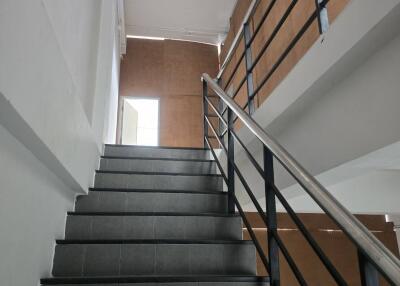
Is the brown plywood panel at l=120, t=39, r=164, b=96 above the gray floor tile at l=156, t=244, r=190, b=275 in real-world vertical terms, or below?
above

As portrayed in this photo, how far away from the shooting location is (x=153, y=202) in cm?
258

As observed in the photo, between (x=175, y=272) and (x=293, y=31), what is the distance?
9.31 feet

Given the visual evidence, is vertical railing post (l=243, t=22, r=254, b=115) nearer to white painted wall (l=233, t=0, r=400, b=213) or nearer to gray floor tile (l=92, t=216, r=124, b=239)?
Result: white painted wall (l=233, t=0, r=400, b=213)

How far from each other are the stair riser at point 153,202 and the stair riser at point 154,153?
0.92m

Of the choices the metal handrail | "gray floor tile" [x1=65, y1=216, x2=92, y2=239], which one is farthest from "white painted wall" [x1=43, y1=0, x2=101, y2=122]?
the metal handrail

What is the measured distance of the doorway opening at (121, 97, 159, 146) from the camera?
6.76 meters

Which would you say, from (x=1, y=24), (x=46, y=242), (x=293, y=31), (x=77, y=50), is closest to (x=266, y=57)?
(x=293, y=31)

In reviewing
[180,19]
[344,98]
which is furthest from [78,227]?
[180,19]

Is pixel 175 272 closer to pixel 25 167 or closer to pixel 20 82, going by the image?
pixel 25 167

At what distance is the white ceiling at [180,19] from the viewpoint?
644 centimetres

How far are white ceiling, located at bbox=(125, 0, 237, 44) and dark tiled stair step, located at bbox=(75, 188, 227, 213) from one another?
186 inches

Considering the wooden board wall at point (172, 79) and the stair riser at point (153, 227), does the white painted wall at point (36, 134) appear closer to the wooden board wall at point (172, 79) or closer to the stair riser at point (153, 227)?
the stair riser at point (153, 227)

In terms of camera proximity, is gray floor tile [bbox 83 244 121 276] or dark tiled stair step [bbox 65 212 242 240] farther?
dark tiled stair step [bbox 65 212 242 240]

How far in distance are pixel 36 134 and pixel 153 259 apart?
3.33 ft
